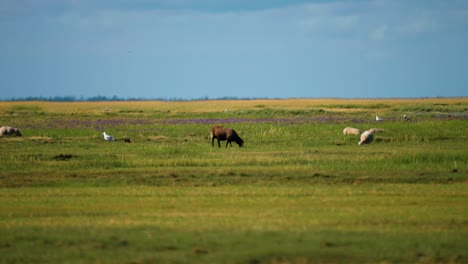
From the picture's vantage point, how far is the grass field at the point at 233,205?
1115 centimetres

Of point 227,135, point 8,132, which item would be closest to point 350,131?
point 227,135

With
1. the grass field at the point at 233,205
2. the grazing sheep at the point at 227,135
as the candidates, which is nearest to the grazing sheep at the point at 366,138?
the grass field at the point at 233,205

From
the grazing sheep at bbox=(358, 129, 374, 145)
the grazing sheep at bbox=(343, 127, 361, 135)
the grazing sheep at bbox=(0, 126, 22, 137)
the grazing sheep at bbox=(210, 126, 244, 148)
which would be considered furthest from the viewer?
the grazing sheep at bbox=(0, 126, 22, 137)

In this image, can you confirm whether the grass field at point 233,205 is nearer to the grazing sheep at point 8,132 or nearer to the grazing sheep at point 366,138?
the grazing sheep at point 366,138

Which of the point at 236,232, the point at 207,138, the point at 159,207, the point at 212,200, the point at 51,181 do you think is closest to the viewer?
the point at 236,232

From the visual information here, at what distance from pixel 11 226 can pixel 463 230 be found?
8039 mm

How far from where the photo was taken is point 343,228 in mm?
12828

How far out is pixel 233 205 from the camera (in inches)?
618

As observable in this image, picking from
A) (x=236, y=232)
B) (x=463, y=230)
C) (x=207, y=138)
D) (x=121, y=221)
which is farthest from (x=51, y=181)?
(x=207, y=138)

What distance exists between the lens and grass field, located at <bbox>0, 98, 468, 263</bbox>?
1115 cm

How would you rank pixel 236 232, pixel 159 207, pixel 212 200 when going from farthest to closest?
pixel 212 200 → pixel 159 207 → pixel 236 232

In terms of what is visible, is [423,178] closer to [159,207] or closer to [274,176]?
[274,176]

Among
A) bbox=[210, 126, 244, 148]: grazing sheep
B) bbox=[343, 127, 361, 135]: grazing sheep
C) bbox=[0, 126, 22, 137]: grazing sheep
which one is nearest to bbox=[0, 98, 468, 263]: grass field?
bbox=[210, 126, 244, 148]: grazing sheep

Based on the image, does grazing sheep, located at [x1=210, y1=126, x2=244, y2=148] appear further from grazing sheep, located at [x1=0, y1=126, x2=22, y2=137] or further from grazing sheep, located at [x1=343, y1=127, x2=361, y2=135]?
grazing sheep, located at [x1=0, y1=126, x2=22, y2=137]
